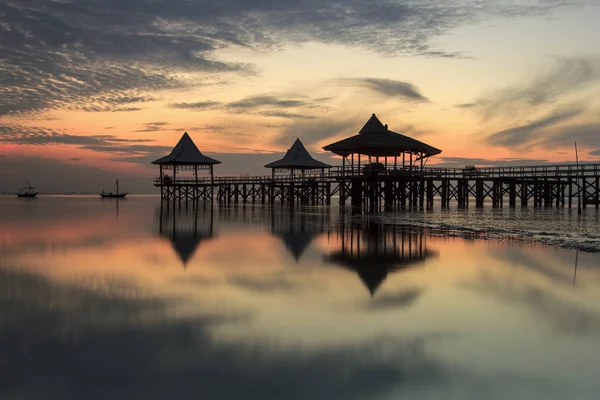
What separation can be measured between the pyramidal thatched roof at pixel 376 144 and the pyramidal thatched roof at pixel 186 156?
23859 mm

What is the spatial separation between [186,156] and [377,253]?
5031cm

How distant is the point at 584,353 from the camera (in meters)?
5.84

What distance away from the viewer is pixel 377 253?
14.0 metres

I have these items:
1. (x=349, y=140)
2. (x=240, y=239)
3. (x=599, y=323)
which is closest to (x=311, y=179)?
(x=349, y=140)

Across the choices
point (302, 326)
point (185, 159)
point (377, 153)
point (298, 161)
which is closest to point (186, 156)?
point (185, 159)

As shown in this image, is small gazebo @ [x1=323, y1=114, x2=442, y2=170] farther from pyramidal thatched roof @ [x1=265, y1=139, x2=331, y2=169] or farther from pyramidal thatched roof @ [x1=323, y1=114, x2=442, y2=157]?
pyramidal thatched roof @ [x1=265, y1=139, x2=331, y2=169]

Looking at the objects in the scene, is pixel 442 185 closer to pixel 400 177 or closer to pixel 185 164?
pixel 400 177

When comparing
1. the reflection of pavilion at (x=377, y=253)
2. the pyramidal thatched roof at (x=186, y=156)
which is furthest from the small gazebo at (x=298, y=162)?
the reflection of pavilion at (x=377, y=253)

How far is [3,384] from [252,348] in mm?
2385

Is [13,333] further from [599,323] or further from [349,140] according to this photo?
[349,140]

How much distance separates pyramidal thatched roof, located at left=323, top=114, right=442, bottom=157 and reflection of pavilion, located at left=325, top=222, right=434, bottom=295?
65.2 feet

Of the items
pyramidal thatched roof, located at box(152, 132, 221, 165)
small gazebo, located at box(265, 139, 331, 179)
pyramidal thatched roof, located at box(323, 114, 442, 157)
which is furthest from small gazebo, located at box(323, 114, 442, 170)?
pyramidal thatched roof, located at box(152, 132, 221, 165)

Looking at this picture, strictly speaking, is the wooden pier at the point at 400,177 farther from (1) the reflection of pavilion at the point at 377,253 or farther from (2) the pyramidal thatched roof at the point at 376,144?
(1) the reflection of pavilion at the point at 377,253

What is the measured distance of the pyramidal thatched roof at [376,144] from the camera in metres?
39.5
